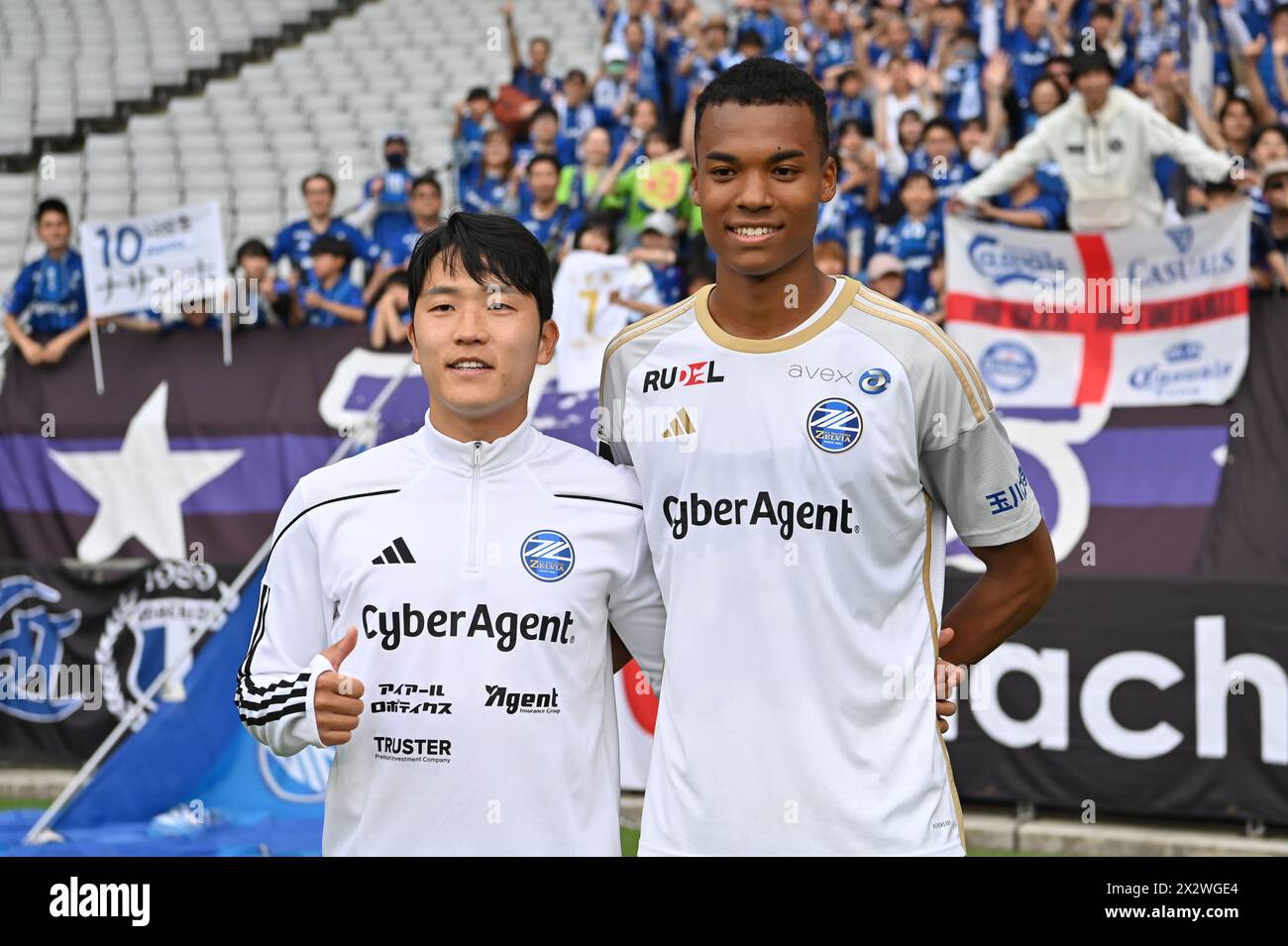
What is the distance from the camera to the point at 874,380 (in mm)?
3201

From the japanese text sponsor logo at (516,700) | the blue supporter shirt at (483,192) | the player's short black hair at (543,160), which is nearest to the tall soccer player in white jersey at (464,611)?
the japanese text sponsor logo at (516,700)

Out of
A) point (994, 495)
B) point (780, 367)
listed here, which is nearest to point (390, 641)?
point (780, 367)

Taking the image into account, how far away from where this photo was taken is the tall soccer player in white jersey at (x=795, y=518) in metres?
3.10

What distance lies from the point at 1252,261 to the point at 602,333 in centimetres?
399

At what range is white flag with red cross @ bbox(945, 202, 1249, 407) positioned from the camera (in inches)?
353

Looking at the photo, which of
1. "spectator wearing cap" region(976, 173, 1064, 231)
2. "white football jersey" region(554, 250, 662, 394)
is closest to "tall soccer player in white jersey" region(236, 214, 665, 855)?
"white football jersey" region(554, 250, 662, 394)

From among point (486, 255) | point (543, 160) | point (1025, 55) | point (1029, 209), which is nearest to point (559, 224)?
point (543, 160)

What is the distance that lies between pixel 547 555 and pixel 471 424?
0.33 m

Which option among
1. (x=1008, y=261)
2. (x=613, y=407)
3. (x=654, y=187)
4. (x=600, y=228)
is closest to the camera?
(x=613, y=407)

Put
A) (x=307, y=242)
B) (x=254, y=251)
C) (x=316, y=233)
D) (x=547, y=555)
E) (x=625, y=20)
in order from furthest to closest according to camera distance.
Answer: (x=625, y=20), (x=307, y=242), (x=316, y=233), (x=254, y=251), (x=547, y=555)

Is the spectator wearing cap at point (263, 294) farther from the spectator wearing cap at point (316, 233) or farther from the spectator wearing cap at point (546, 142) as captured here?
the spectator wearing cap at point (546, 142)

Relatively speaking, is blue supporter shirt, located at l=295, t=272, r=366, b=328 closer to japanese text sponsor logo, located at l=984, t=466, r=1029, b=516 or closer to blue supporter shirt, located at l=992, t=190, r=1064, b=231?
blue supporter shirt, located at l=992, t=190, r=1064, b=231

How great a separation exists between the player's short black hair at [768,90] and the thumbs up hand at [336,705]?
4.19ft

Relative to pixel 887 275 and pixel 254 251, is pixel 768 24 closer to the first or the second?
pixel 887 275
